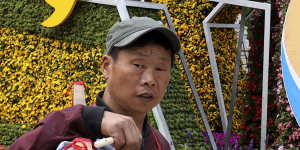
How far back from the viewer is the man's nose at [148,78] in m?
1.39

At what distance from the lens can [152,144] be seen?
156 centimetres

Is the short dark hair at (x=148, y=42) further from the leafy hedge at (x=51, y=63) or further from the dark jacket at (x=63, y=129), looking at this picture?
the leafy hedge at (x=51, y=63)

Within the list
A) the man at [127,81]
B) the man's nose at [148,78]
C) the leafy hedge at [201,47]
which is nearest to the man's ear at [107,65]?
the man at [127,81]

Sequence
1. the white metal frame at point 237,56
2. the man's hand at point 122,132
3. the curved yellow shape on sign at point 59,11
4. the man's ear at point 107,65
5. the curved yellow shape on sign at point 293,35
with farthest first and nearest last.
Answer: the curved yellow shape on sign at point 59,11 < the white metal frame at point 237,56 < the curved yellow shape on sign at point 293,35 < the man's ear at point 107,65 < the man's hand at point 122,132

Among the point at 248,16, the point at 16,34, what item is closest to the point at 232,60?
the point at 248,16

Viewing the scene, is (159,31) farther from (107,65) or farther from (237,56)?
(237,56)

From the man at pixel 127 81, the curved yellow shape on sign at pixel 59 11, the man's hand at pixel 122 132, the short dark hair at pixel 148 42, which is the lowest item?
the man's hand at pixel 122 132

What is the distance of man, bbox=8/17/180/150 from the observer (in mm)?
1248

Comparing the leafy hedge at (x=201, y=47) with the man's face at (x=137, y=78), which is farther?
the leafy hedge at (x=201, y=47)

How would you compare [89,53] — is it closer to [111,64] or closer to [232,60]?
[232,60]

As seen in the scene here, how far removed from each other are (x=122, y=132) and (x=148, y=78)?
253 millimetres

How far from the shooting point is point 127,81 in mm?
1402

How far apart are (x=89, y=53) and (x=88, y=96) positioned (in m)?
0.59

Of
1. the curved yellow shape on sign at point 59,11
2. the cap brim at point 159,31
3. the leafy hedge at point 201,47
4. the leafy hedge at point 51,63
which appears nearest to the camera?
the cap brim at point 159,31
